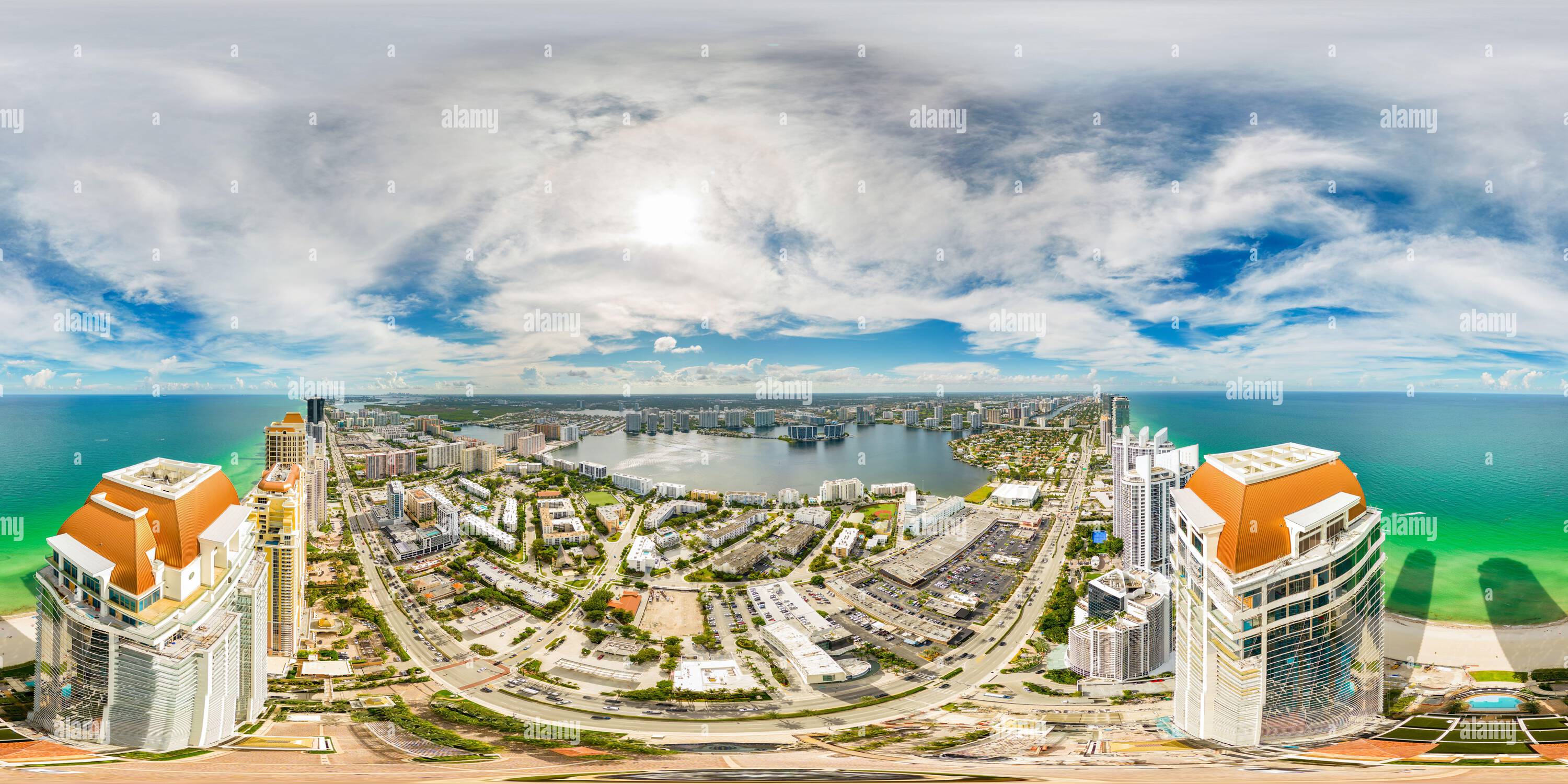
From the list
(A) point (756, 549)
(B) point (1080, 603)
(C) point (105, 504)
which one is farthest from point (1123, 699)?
(C) point (105, 504)

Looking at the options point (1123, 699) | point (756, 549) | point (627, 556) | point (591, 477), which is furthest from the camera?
point (591, 477)

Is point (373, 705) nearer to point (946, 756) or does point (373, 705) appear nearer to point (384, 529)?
point (946, 756)

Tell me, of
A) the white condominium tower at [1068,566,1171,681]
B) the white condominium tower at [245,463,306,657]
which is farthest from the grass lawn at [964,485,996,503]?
the white condominium tower at [245,463,306,657]

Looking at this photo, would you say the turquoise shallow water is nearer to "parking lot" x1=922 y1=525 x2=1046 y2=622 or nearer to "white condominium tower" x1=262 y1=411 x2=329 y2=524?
"white condominium tower" x1=262 y1=411 x2=329 y2=524

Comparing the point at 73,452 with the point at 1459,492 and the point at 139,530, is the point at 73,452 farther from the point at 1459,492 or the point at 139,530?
the point at 1459,492

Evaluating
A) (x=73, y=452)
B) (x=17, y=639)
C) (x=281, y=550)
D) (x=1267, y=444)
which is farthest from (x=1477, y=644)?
(x=73, y=452)
